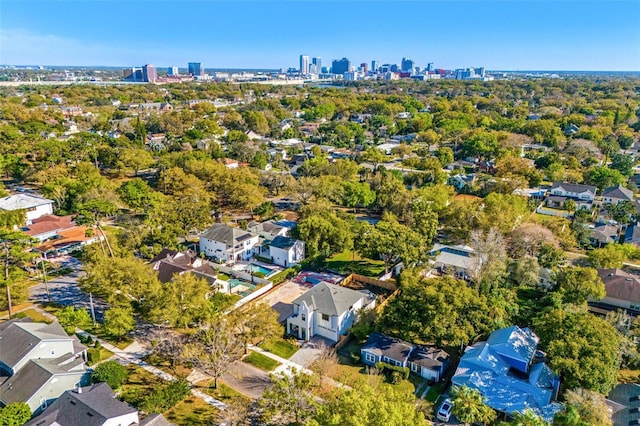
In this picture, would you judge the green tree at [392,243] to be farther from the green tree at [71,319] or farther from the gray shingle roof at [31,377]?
the gray shingle roof at [31,377]

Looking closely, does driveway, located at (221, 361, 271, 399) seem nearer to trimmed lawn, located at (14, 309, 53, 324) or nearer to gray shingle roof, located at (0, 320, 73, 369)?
gray shingle roof, located at (0, 320, 73, 369)

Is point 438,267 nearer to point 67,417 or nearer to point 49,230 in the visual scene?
point 67,417

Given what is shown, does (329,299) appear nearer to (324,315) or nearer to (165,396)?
(324,315)

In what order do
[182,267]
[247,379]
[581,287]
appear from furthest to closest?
[182,267]
[581,287]
[247,379]

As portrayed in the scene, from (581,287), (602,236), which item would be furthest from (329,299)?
(602,236)

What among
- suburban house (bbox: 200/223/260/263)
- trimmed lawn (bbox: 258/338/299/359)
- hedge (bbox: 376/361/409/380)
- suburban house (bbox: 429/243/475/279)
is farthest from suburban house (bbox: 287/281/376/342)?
suburban house (bbox: 200/223/260/263)

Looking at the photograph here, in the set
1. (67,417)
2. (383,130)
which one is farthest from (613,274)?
(383,130)
